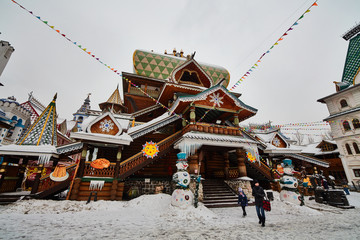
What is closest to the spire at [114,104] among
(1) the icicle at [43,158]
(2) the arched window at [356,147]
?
(1) the icicle at [43,158]

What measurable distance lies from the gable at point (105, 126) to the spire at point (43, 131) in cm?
273

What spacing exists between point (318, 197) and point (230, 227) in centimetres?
948

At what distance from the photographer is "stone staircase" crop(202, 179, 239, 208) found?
9.27 m

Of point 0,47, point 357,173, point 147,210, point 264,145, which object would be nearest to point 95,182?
point 147,210

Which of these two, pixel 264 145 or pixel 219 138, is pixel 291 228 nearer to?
pixel 219 138

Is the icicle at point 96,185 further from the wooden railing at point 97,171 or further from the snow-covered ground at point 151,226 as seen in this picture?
the snow-covered ground at point 151,226

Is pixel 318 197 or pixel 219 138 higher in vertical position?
pixel 219 138

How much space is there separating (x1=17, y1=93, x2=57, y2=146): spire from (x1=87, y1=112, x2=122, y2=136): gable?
2.73m

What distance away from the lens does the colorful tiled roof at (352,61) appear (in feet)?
75.9

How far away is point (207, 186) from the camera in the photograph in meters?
11.4

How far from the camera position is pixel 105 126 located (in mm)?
9898

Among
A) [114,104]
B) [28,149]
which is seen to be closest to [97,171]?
[28,149]

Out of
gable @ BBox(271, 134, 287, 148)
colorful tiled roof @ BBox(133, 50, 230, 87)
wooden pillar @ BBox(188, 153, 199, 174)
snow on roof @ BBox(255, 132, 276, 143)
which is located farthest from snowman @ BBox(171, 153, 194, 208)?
colorful tiled roof @ BBox(133, 50, 230, 87)

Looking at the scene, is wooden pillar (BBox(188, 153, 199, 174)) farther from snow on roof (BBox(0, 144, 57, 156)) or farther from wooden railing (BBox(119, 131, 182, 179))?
snow on roof (BBox(0, 144, 57, 156))
